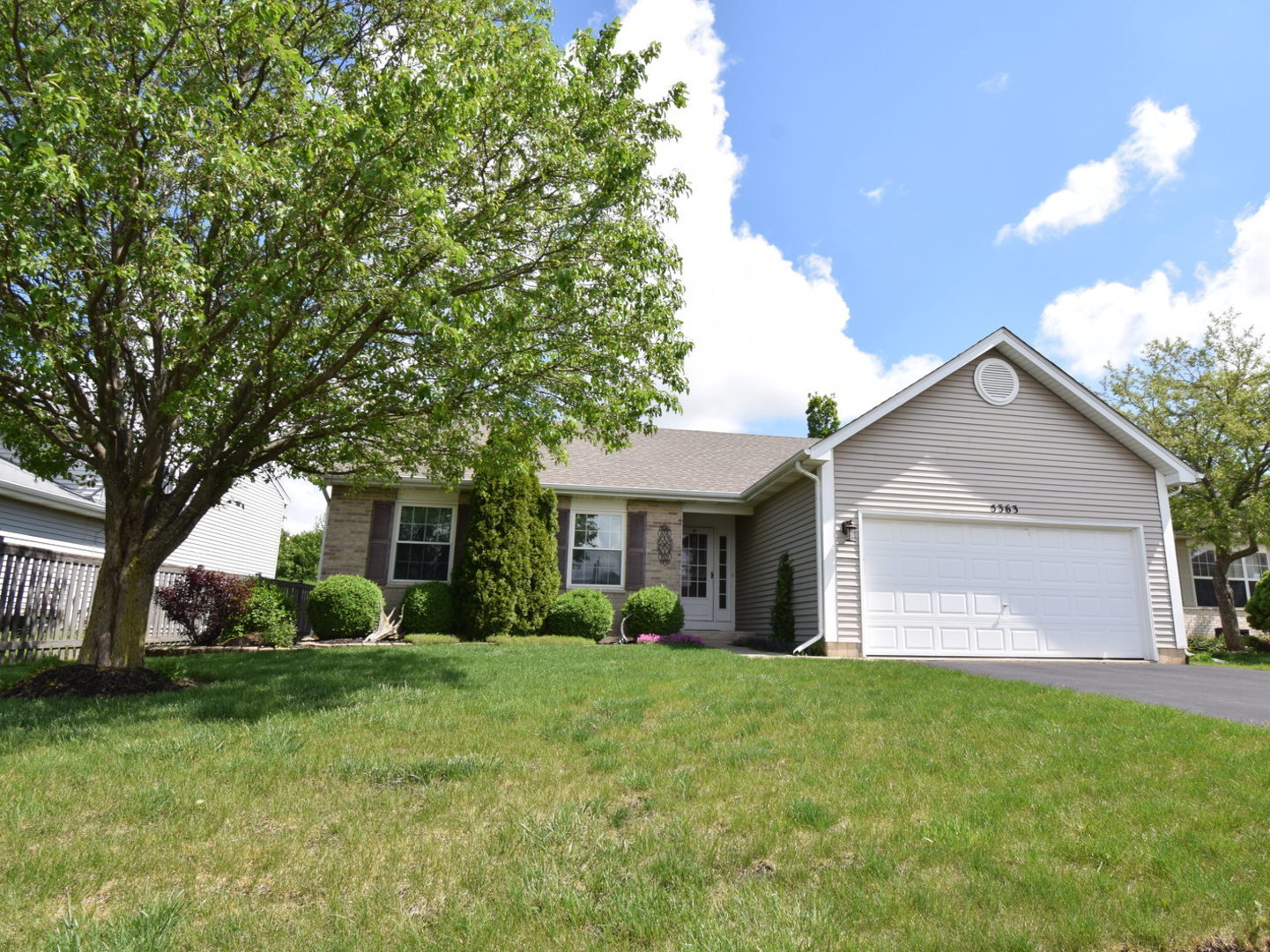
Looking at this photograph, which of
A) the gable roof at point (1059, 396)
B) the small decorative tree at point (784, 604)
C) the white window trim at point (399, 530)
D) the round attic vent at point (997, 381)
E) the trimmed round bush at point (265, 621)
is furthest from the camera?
the white window trim at point (399, 530)

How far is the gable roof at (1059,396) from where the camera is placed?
12078 millimetres

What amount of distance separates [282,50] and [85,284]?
275 cm

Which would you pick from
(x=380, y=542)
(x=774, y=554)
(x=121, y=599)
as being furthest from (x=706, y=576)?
(x=121, y=599)

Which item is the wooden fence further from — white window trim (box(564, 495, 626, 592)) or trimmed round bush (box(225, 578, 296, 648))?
white window trim (box(564, 495, 626, 592))

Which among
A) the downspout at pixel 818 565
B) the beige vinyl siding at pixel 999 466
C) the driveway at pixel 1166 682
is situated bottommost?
the driveway at pixel 1166 682

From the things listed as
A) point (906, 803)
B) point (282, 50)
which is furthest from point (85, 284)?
point (906, 803)

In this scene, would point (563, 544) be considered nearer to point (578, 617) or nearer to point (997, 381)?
point (578, 617)

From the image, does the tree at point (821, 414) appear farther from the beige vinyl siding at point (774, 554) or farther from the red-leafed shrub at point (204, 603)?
the red-leafed shrub at point (204, 603)

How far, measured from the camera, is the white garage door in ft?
38.2

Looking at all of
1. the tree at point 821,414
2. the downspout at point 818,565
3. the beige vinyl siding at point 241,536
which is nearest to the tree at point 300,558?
the beige vinyl siding at point 241,536

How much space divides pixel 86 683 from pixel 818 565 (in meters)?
9.58

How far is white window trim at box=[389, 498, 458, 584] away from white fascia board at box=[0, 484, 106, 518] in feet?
16.5

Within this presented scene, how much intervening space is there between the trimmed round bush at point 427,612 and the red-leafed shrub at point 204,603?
2.76 m

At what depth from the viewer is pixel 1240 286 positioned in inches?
702
